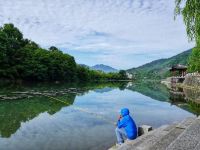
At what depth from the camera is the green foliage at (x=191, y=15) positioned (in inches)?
418

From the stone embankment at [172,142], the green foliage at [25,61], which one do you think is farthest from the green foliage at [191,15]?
the green foliage at [25,61]

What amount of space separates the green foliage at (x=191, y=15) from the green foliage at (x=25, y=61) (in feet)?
159

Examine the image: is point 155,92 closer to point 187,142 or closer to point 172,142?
point 172,142

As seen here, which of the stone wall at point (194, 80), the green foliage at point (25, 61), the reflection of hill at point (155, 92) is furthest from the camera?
the green foliage at point (25, 61)

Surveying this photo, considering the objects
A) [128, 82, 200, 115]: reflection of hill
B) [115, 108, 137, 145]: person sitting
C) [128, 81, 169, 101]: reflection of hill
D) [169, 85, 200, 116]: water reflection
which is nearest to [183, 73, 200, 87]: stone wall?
[128, 82, 200, 115]: reflection of hill

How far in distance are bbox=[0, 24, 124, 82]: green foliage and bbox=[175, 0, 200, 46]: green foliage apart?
48.6 m

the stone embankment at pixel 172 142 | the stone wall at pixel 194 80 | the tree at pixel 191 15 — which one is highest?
the tree at pixel 191 15

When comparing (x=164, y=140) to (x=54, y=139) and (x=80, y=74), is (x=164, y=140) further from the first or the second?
(x=80, y=74)

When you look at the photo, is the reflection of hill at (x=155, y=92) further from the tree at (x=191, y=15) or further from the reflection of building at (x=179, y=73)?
the tree at (x=191, y=15)

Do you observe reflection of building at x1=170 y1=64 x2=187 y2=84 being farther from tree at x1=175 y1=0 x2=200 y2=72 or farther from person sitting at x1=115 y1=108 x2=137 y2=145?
person sitting at x1=115 y1=108 x2=137 y2=145

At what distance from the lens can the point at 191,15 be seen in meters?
10.9

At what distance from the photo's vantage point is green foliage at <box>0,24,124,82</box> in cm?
5716

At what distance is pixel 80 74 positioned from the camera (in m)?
104

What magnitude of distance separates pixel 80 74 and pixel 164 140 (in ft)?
316
